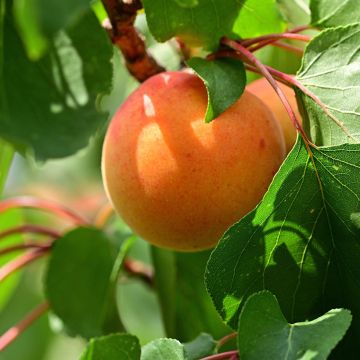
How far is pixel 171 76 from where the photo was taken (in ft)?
3.37

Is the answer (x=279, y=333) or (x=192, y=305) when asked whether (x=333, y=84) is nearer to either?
(x=279, y=333)

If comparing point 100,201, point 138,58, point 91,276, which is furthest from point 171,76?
point 100,201

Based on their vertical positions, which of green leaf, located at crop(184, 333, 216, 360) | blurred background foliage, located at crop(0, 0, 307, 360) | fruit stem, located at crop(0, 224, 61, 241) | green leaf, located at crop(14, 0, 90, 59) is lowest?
blurred background foliage, located at crop(0, 0, 307, 360)

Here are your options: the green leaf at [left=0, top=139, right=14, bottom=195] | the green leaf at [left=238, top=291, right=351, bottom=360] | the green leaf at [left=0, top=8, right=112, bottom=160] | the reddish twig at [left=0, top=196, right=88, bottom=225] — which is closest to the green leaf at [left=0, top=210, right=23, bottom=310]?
the reddish twig at [left=0, top=196, right=88, bottom=225]

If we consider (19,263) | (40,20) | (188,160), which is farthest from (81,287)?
(40,20)

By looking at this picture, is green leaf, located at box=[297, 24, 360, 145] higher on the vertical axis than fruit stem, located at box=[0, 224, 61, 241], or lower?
higher

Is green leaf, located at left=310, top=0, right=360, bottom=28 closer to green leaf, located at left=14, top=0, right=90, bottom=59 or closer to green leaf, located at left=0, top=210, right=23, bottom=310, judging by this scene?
green leaf, located at left=14, top=0, right=90, bottom=59

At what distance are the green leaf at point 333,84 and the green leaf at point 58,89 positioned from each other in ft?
0.97

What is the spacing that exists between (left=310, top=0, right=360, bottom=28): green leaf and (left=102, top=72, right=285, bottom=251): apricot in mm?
153

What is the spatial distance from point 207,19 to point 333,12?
176 mm

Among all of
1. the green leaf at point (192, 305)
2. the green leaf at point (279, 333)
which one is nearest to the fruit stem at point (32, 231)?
the green leaf at point (192, 305)

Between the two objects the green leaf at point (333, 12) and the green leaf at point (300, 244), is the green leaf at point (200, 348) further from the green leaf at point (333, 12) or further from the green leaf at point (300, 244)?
the green leaf at point (333, 12)

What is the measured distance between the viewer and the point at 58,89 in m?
1.09

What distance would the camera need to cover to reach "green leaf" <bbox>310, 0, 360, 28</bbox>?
1.02m
